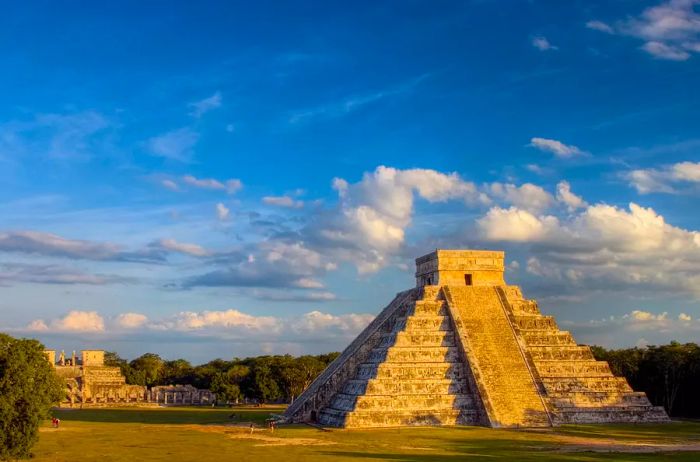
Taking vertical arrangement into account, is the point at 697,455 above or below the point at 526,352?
below

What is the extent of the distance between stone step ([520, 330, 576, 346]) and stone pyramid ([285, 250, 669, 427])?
61 millimetres

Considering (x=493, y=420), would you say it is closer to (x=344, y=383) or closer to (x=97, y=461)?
(x=344, y=383)

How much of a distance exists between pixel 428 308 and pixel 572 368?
9.06 metres

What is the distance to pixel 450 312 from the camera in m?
45.3

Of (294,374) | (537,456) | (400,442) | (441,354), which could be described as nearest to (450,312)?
(441,354)

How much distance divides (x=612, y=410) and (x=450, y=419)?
9.28 meters

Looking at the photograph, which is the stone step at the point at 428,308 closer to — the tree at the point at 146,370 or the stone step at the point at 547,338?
the stone step at the point at 547,338

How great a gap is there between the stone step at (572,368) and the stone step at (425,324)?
→ 5.74 metres

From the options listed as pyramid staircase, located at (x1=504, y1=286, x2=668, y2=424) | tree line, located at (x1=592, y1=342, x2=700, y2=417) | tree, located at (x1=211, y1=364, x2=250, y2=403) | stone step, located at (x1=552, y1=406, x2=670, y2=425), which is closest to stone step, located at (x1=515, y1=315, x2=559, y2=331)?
pyramid staircase, located at (x1=504, y1=286, x2=668, y2=424)

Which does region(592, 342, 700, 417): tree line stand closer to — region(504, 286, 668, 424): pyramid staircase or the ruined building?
region(504, 286, 668, 424): pyramid staircase

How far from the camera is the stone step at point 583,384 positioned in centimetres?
4169

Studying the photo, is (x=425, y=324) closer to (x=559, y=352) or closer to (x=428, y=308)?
(x=428, y=308)

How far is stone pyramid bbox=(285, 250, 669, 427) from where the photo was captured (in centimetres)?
3975

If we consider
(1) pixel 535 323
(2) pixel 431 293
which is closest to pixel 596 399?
(1) pixel 535 323
